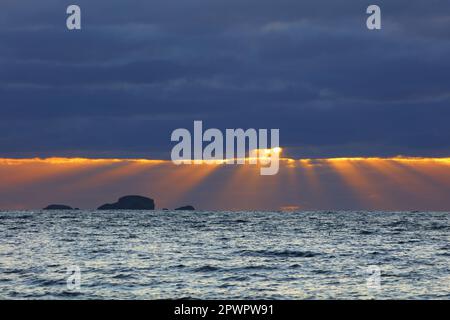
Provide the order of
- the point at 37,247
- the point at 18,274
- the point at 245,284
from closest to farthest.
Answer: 1. the point at 245,284
2. the point at 18,274
3. the point at 37,247

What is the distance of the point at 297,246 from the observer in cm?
6881

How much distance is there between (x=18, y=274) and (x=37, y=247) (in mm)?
25092

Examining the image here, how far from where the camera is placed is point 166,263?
5059cm

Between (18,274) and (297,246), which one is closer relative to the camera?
(18,274)

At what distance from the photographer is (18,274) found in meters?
42.2
